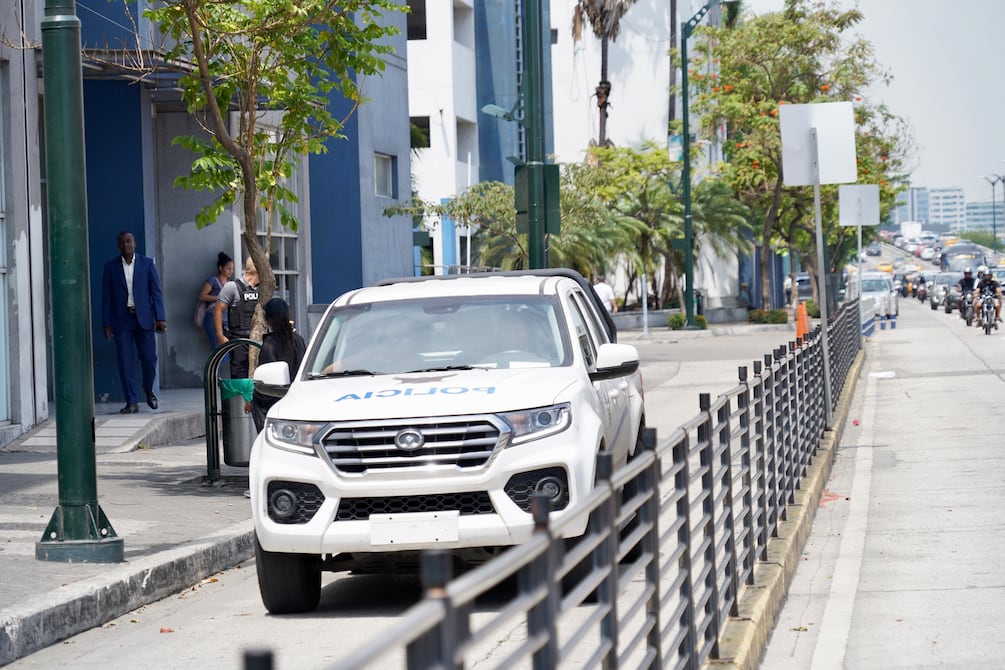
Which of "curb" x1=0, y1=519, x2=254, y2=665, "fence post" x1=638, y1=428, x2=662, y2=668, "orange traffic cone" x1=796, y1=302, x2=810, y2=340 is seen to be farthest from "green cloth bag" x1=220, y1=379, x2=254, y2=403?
"orange traffic cone" x1=796, y1=302, x2=810, y2=340

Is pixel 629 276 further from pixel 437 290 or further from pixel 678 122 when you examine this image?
pixel 437 290

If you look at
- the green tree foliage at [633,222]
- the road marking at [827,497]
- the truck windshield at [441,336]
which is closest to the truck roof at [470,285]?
the truck windshield at [441,336]

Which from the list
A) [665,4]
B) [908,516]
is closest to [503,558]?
[908,516]

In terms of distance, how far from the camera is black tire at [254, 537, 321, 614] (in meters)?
7.68

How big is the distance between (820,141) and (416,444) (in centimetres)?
946

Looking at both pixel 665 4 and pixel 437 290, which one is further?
pixel 665 4

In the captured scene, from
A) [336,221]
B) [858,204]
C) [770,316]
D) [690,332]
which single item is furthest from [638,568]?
[770,316]

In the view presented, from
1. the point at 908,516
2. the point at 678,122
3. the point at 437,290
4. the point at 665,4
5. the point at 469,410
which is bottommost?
the point at 908,516

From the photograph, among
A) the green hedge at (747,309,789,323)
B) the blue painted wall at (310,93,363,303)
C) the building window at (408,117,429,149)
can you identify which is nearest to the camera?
the blue painted wall at (310,93,363,303)

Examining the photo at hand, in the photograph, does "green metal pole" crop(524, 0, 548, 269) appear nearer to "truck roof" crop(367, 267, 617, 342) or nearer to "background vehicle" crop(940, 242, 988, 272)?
"truck roof" crop(367, 267, 617, 342)

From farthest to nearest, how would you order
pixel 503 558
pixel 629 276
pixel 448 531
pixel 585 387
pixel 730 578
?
pixel 629 276
pixel 585 387
pixel 448 531
pixel 730 578
pixel 503 558

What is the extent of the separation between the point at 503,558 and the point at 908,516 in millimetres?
8838

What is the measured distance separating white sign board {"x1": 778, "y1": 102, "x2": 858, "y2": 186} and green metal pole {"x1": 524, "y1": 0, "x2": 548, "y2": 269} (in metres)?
2.79

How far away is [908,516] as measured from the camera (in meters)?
11.1
